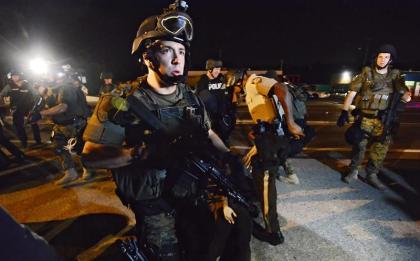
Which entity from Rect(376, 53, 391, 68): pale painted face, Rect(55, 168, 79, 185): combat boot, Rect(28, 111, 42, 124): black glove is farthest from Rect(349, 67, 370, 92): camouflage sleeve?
Rect(28, 111, 42, 124): black glove

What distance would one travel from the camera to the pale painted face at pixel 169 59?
181 cm

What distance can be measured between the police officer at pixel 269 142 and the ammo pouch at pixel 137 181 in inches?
58.7

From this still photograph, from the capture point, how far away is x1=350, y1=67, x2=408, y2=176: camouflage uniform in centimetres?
412

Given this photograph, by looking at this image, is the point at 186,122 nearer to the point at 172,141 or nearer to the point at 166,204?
the point at 172,141

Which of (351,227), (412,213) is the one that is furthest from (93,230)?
(412,213)

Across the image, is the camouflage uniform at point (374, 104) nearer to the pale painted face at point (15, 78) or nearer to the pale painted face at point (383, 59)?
the pale painted face at point (383, 59)

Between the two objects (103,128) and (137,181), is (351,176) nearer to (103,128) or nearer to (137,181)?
(137,181)

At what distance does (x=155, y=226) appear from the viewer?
73.4 inches

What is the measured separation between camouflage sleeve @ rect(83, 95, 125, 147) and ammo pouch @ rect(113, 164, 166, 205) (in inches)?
8.1

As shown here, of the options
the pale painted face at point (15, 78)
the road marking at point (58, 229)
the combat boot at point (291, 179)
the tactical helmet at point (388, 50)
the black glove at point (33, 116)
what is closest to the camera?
the road marking at point (58, 229)

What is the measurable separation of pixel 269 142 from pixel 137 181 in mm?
1639

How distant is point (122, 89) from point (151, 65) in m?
0.26

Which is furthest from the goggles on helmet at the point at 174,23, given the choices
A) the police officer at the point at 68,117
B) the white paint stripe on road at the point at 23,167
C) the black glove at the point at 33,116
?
the black glove at the point at 33,116

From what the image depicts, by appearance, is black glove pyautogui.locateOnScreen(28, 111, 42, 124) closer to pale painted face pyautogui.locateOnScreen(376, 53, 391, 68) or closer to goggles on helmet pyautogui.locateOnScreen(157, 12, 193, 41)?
goggles on helmet pyautogui.locateOnScreen(157, 12, 193, 41)
